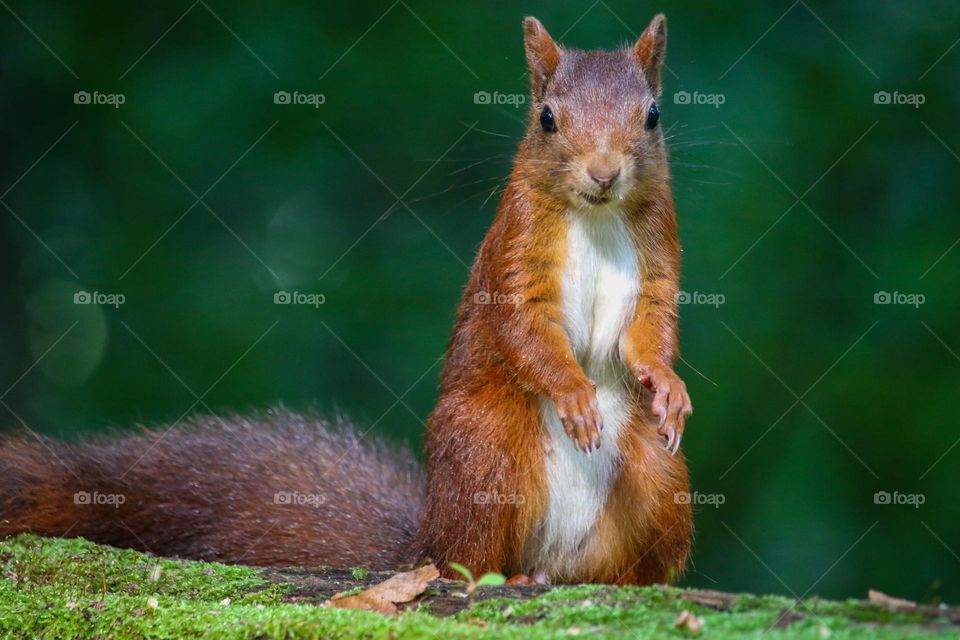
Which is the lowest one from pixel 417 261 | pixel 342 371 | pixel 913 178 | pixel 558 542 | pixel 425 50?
pixel 558 542

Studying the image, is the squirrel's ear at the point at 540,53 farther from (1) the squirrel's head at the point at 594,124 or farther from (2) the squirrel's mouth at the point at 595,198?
(2) the squirrel's mouth at the point at 595,198

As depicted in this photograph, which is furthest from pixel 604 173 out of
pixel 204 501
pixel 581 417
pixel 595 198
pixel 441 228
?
pixel 441 228

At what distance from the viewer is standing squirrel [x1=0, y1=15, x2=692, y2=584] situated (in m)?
3.87

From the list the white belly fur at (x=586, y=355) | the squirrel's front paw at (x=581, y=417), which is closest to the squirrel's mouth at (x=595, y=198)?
the white belly fur at (x=586, y=355)

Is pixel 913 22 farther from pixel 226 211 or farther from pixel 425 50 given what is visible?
pixel 226 211

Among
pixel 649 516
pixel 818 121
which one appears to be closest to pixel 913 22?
pixel 818 121

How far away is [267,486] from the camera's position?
455 centimetres

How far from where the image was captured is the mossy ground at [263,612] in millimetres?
2535

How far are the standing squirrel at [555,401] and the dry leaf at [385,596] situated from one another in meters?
0.60

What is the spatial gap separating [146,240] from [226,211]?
1.58 feet

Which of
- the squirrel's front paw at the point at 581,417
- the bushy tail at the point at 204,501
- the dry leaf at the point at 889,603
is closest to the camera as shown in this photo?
the dry leaf at the point at 889,603

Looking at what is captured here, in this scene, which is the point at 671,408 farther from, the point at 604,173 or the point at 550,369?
the point at 604,173

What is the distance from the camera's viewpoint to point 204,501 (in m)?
4.44

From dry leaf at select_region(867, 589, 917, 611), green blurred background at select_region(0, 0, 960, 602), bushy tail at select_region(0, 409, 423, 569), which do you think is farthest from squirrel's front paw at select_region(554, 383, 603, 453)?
green blurred background at select_region(0, 0, 960, 602)
